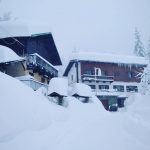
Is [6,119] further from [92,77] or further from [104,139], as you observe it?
[92,77]

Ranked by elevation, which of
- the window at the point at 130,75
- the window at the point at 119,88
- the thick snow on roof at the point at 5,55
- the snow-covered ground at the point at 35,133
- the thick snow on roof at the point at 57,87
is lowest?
the window at the point at 119,88

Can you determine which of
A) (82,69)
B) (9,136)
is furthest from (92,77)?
(9,136)

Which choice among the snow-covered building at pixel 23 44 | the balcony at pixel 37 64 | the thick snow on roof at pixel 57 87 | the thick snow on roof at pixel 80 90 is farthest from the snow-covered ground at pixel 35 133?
the thick snow on roof at pixel 80 90

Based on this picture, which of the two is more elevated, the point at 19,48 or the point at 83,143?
the point at 19,48

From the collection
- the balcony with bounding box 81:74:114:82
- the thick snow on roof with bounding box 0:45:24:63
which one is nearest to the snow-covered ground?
the thick snow on roof with bounding box 0:45:24:63

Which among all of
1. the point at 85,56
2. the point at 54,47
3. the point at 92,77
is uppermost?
the point at 54,47

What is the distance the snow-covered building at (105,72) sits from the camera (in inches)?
1826

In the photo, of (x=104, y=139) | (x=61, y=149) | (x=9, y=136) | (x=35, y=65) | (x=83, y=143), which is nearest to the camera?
(x=9, y=136)

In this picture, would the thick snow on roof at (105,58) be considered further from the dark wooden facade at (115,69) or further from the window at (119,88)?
the window at (119,88)

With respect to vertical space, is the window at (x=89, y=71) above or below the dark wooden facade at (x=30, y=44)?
below

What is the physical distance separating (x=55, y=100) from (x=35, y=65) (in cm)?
476

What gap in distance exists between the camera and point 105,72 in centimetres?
4944

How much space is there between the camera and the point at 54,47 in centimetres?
3547
